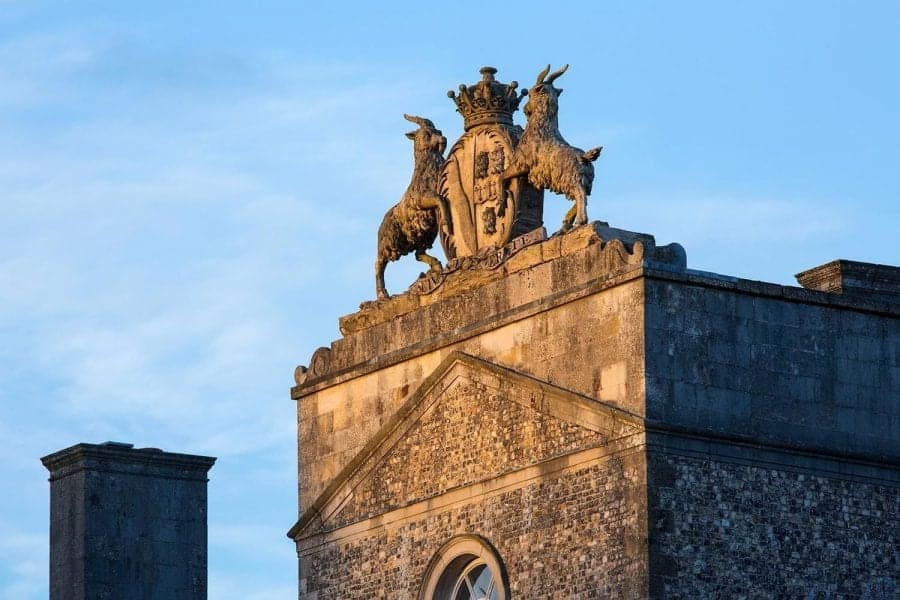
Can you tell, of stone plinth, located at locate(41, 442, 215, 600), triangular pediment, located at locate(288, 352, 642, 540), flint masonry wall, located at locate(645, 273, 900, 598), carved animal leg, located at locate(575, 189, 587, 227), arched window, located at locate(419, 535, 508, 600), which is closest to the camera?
flint masonry wall, located at locate(645, 273, 900, 598)

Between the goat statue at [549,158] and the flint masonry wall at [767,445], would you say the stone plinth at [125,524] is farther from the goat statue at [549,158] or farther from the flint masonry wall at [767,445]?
the flint masonry wall at [767,445]

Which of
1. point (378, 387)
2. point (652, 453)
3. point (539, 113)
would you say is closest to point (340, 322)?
point (378, 387)

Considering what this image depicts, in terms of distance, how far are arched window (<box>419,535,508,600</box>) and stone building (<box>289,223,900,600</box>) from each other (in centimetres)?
3

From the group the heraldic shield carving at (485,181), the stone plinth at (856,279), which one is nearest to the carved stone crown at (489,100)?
the heraldic shield carving at (485,181)

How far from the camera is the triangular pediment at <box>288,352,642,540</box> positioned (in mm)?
41344

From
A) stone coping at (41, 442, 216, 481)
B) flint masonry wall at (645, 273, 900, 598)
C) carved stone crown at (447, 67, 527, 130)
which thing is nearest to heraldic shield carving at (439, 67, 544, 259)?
carved stone crown at (447, 67, 527, 130)

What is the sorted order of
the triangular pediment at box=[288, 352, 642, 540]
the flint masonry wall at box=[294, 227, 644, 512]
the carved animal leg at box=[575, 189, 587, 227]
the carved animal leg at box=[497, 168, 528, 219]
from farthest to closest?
the carved animal leg at box=[497, 168, 528, 219]
the carved animal leg at box=[575, 189, 587, 227]
the triangular pediment at box=[288, 352, 642, 540]
the flint masonry wall at box=[294, 227, 644, 512]

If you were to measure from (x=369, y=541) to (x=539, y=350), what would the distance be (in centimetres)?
408

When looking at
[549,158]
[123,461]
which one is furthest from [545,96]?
[123,461]

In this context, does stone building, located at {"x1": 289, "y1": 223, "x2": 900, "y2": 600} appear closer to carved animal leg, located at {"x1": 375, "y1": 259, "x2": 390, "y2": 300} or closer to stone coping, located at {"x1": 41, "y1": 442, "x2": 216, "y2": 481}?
carved animal leg, located at {"x1": 375, "y1": 259, "x2": 390, "y2": 300}

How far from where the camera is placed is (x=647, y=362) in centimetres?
4044

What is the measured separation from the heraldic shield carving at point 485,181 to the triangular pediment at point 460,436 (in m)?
1.81

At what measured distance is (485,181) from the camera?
44.3 meters

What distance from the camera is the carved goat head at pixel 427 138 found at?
149ft
